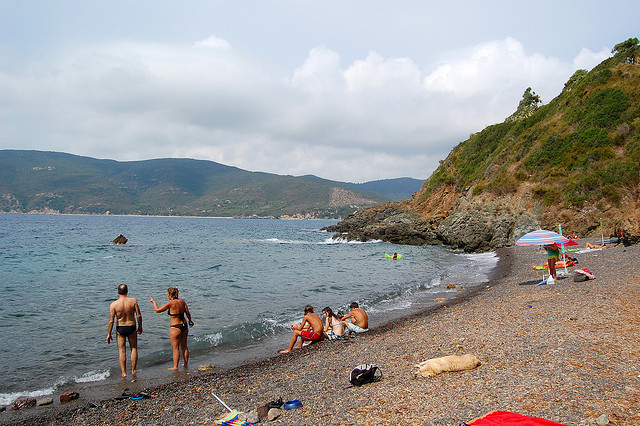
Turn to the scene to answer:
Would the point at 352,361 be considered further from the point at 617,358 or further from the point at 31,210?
the point at 31,210

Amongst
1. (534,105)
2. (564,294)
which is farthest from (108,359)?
(534,105)

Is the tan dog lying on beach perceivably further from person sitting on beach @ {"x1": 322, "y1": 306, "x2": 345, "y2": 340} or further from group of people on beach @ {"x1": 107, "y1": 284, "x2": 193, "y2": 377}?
group of people on beach @ {"x1": 107, "y1": 284, "x2": 193, "y2": 377}

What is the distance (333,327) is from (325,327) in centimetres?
27

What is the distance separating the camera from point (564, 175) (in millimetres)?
33875

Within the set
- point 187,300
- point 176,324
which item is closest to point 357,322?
point 176,324

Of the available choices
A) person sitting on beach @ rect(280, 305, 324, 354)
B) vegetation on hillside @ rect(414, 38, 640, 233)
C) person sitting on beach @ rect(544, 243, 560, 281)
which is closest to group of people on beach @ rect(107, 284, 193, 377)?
person sitting on beach @ rect(280, 305, 324, 354)

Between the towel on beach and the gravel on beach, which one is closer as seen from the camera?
the gravel on beach

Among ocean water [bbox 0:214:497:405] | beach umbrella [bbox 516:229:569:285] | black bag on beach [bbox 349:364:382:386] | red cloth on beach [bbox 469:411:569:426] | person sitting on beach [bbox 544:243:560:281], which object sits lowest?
ocean water [bbox 0:214:497:405]

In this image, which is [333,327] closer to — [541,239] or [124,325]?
[124,325]

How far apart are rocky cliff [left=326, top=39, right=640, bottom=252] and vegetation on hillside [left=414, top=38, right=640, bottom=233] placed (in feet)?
0.23

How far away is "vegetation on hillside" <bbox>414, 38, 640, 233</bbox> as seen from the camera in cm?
3052

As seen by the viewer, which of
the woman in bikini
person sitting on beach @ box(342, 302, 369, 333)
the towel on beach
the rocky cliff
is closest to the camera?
the towel on beach

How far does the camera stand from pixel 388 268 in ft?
89.1

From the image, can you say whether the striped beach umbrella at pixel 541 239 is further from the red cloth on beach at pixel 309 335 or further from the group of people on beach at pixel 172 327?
the red cloth on beach at pixel 309 335
